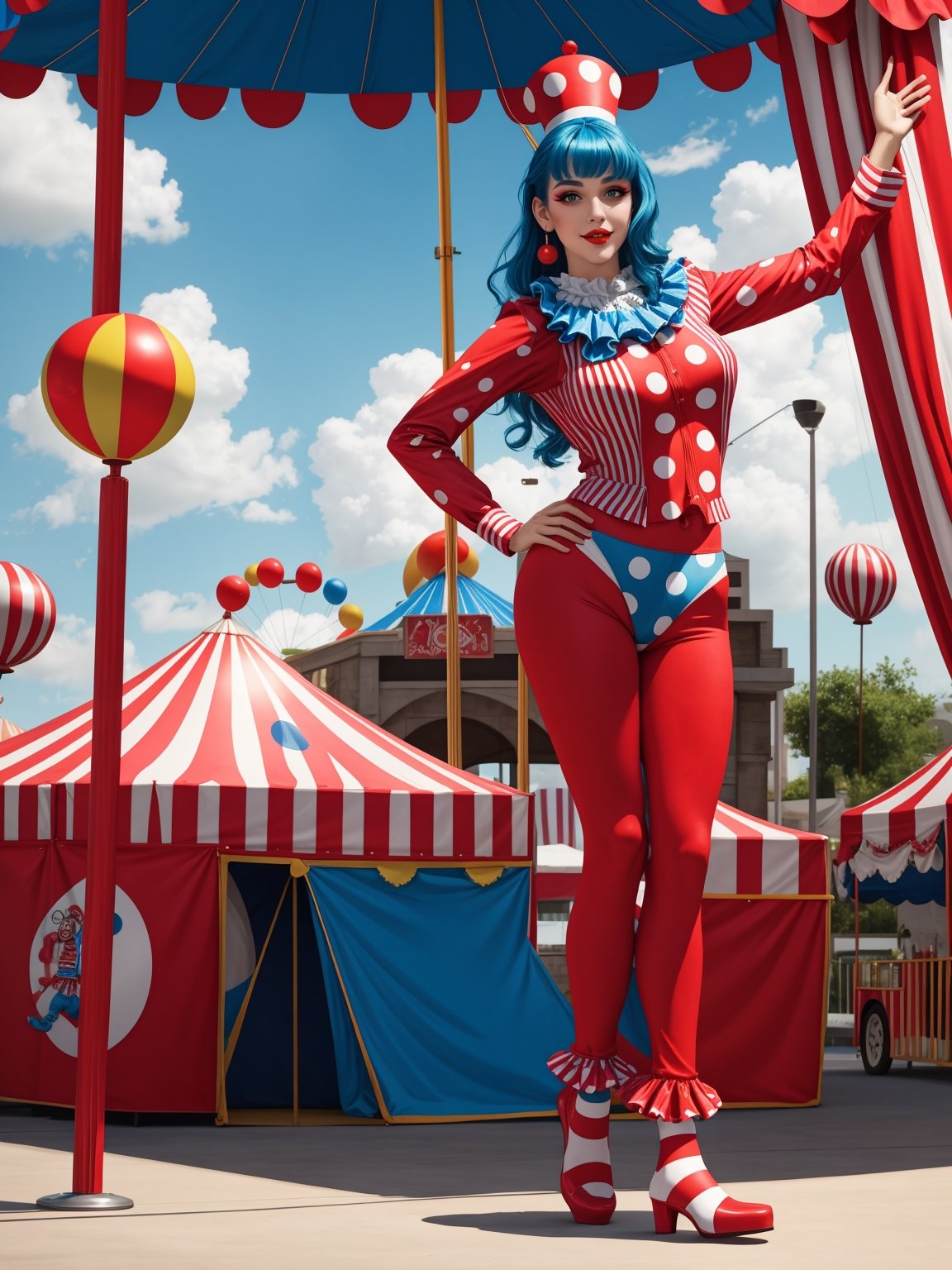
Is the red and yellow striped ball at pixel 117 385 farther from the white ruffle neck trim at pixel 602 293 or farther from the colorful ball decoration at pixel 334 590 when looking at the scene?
the colorful ball decoration at pixel 334 590

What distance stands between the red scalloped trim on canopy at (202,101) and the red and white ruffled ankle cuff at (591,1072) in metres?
5.43

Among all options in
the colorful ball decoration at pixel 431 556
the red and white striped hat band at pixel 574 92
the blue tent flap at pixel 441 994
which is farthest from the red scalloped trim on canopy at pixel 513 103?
the colorful ball decoration at pixel 431 556

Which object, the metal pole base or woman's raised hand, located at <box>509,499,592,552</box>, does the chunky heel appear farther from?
woman's raised hand, located at <box>509,499,592,552</box>

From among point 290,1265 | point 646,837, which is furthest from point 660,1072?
point 290,1265

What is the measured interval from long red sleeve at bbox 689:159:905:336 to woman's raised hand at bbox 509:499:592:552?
705 millimetres

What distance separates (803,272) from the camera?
4.34 metres

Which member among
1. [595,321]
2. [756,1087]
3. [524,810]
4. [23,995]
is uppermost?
[595,321]

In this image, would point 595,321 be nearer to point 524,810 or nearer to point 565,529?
point 565,529

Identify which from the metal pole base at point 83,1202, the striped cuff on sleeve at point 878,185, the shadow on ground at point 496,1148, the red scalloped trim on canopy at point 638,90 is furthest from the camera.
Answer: the red scalloped trim on canopy at point 638,90

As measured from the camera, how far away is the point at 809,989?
9484 millimetres

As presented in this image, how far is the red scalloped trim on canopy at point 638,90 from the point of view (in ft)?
23.7

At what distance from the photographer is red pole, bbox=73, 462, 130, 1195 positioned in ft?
13.4

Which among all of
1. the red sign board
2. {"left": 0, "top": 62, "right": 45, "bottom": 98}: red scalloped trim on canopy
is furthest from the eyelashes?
the red sign board

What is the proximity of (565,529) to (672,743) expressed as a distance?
0.58 metres
